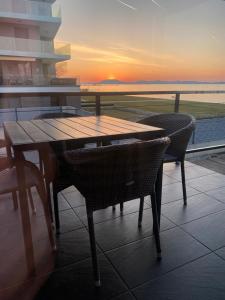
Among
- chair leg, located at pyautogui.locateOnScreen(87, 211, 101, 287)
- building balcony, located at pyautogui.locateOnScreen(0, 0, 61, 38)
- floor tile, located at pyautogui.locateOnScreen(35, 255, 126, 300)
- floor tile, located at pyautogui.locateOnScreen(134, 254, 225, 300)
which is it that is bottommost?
floor tile, located at pyautogui.locateOnScreen(35, 255, 126, 300)

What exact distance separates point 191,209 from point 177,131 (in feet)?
2.32

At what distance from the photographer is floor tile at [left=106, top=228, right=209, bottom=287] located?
1.36m

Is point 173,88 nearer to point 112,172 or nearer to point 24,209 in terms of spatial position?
point 112,172

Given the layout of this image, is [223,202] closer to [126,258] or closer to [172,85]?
[126,258]

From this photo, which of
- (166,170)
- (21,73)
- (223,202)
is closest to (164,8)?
(166,170)

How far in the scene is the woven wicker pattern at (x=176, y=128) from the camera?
2.07 meters

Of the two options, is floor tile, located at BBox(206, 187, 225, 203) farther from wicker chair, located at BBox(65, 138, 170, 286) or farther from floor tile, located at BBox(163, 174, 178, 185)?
wicker chair, located at BBox(65, 138, 170, 286)

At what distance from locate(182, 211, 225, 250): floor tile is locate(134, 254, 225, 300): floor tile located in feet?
0.67

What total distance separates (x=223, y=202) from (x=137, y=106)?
1604mm

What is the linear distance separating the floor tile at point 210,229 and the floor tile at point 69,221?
2.79 feet

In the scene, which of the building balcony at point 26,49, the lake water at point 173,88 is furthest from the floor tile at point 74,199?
the building balcony at point 26,49

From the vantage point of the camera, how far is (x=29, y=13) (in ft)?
32.7

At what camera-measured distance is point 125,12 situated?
4.88 m

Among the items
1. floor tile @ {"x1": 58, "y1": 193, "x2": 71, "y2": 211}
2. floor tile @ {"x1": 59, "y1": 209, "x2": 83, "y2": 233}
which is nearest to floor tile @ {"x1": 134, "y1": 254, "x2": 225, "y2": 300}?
floor tile @ {"x1": 59, "y1": 209, "x2": 83, "y2": 233}
